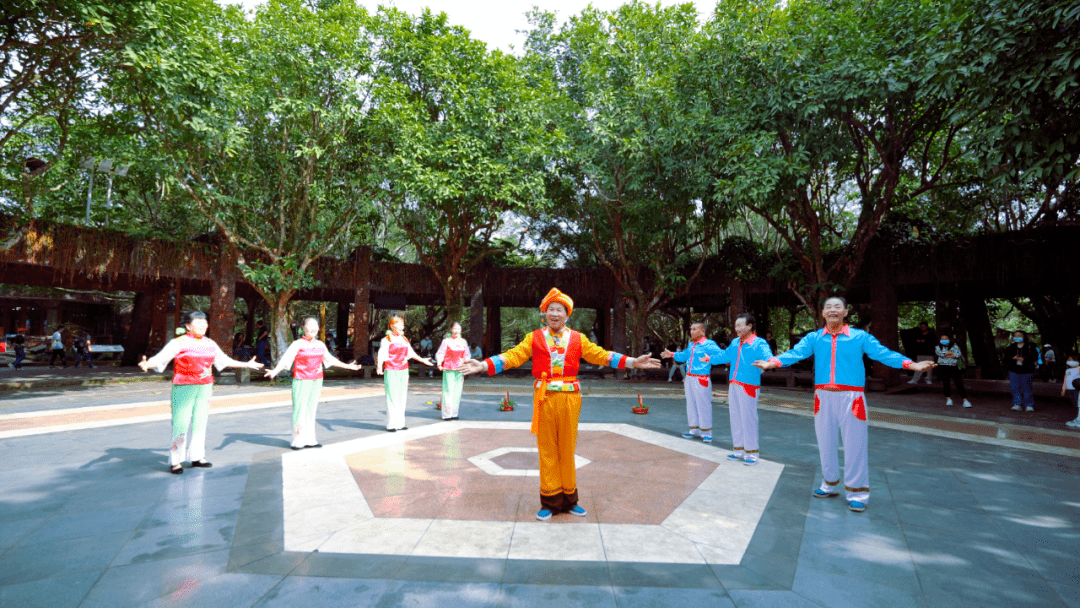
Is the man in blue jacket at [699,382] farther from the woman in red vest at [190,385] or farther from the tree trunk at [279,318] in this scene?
the tree trunk at [279,318]

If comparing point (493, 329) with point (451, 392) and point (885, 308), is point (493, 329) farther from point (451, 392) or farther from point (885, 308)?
point (885, 308)

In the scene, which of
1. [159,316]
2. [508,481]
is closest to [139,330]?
[159,316]

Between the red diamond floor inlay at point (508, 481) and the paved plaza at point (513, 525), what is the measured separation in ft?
0.12

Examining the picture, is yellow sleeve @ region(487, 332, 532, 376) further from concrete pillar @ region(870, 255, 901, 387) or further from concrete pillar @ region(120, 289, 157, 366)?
concrete pillar @ region(120, 289, 157, 366)

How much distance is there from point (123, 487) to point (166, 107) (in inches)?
383

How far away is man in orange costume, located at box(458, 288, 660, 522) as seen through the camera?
13.6 feet

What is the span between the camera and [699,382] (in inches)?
290

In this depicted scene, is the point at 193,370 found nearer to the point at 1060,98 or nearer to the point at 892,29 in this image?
the point at 1060,98

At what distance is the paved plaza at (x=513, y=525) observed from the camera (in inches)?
114

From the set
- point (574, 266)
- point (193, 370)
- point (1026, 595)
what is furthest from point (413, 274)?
point (1026, 595)

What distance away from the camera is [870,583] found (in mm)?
2990

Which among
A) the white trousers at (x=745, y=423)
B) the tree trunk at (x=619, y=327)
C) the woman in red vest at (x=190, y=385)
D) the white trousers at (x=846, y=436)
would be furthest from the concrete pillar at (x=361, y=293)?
the white trousers at (x=846, y=436)

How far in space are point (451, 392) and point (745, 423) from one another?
4871 millimetres

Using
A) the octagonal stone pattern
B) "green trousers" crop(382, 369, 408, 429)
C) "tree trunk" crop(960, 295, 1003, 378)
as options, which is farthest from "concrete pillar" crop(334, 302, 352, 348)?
"tree trunk" crop(960, 295, 1003, 378)
